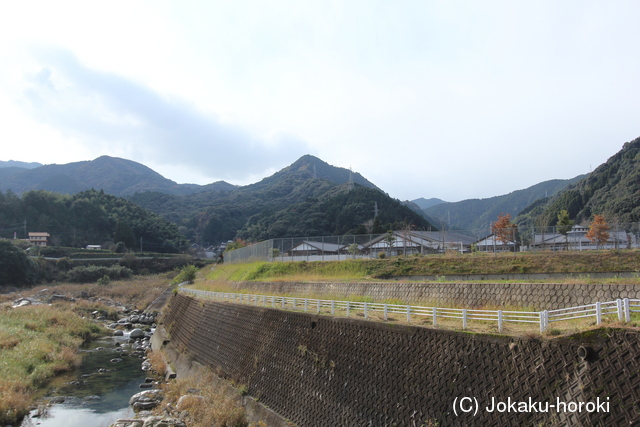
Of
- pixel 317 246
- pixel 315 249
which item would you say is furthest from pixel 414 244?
pixel 315 249

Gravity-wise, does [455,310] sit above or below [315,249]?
below

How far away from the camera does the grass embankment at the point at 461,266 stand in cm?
2178

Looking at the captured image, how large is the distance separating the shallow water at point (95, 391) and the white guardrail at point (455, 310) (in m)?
6.59

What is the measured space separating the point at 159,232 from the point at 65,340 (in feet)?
349

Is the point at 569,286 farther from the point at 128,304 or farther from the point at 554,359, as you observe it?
the point at 128,304

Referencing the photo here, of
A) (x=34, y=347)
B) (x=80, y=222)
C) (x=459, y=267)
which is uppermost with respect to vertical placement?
(x=80, y=222)

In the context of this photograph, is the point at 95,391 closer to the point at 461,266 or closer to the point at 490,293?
the point at 490,293

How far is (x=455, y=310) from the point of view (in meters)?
10.9

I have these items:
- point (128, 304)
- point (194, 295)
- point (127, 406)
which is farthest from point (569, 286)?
point (128, 304)

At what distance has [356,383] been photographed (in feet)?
39.2

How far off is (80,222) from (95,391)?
120595 mm

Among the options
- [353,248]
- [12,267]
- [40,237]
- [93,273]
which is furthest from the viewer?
[40,237]

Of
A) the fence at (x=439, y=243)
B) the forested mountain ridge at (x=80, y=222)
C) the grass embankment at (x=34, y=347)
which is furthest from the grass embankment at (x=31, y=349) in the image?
the forested mountain ridge at (x=80, y=222)

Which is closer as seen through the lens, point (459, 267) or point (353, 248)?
point (459, 267)
